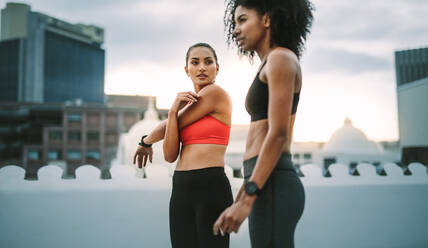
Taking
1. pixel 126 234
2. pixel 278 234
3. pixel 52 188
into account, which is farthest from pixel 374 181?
pixel 52 188

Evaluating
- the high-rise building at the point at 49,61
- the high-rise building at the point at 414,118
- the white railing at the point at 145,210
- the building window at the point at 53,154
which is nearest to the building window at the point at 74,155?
the building window at the point at 53,154

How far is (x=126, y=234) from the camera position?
3.81 meters

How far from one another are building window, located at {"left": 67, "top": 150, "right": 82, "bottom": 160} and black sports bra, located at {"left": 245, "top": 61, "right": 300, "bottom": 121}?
201ft

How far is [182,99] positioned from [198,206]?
670 mm

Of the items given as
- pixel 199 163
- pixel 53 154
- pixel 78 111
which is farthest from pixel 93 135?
pixel 199 163

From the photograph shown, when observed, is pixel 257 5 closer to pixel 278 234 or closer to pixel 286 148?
pixel 286 148

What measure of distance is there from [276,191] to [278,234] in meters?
0.18

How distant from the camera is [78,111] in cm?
5819

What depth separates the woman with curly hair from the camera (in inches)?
54.1

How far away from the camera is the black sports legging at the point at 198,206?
2.06 m

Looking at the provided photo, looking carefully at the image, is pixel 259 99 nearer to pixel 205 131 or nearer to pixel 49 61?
pixel 205 131

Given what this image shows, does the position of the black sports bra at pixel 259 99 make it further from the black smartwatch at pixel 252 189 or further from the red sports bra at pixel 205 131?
the red sports bra at pixel 205 131

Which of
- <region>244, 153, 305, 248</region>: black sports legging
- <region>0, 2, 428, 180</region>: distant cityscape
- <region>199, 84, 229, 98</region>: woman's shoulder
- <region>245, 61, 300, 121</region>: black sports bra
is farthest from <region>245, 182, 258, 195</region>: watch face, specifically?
<region>0, 2, 428, 180</region>: distant cityscape

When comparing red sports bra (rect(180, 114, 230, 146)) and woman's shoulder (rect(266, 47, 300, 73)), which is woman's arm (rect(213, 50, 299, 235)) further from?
red sports bra (rect(180, 114, 230, 146))
